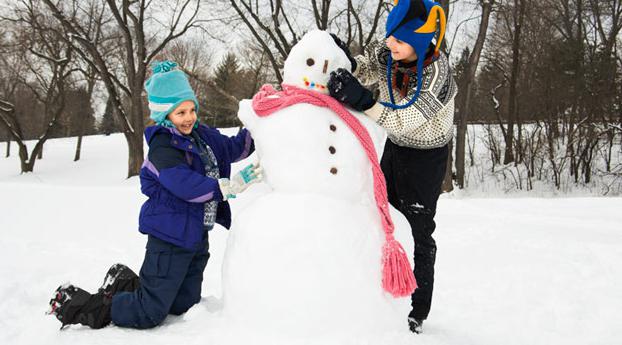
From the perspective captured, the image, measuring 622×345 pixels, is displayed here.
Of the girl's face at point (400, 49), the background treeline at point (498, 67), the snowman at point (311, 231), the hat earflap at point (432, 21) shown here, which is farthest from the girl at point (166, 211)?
the background treeline at point (498, 67)

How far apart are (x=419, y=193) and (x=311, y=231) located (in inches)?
29.6

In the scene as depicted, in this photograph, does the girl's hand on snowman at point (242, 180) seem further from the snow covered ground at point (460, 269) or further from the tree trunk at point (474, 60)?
the tree trunk at point (474, 60)

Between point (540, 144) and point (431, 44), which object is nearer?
point (431, 44)

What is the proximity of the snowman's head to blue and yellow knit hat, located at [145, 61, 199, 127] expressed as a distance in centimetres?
56

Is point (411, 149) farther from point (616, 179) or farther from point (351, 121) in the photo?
point (616, 179)

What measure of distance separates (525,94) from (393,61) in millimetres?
13624

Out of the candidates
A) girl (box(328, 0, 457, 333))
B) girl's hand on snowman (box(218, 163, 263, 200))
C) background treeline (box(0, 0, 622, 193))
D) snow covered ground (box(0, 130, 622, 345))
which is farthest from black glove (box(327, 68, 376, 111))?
background treeline (box(0, 0, 622, 193))

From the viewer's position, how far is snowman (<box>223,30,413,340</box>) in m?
1.70

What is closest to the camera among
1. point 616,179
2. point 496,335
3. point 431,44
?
point 431,44

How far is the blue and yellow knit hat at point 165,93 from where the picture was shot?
222cm

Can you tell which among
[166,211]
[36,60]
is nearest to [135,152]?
[36,60]

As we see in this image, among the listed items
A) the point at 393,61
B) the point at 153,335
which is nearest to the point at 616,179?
the point at 393,61

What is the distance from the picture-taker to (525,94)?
14.3m

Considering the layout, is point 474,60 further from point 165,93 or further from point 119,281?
point 119,281
